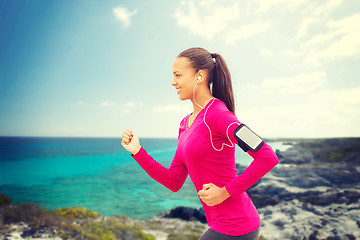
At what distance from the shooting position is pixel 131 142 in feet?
6.07

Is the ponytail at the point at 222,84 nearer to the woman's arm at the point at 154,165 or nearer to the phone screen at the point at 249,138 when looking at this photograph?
the phone screen at the point at 249,138

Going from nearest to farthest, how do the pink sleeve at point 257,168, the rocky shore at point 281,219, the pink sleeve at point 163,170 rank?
the pink sleeve at point 257,168 < the pink sleeve at point 163,170 < the rocky shore at point 281,219

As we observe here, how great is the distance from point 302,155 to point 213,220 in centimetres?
2866

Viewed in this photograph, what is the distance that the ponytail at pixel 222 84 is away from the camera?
70.5 inches

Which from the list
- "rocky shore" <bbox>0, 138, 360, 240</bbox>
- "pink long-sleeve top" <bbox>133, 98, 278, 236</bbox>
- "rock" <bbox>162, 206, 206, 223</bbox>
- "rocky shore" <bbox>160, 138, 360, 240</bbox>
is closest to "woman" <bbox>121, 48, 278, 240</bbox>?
"pink long-sleeve top" <bbox>133, 98, 278, 236</bbox>

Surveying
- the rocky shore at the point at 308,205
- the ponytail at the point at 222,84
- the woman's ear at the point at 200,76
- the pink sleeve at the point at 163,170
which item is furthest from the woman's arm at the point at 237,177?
the rocky shore at the point at 308,205

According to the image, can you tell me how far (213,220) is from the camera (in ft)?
5.32

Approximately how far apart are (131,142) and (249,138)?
94 centimetres

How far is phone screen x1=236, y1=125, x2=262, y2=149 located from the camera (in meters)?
1.38

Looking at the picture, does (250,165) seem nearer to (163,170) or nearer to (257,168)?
(257,168)

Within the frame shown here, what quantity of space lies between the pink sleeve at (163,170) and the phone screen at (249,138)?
2.54ft

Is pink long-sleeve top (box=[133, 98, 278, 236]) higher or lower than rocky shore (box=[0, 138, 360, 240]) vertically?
higher

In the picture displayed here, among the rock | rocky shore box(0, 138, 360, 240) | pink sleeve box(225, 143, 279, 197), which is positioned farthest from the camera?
the rock

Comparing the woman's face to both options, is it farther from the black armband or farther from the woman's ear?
the black armband
